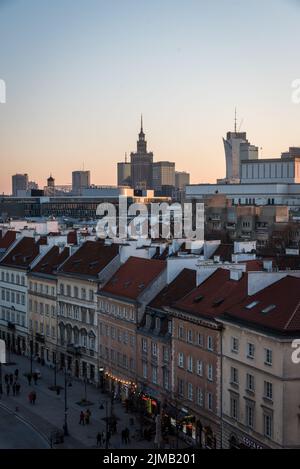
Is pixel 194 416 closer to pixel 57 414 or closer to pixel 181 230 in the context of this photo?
pixel 57 414

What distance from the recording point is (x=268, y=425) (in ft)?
116

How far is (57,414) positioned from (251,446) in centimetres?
1527

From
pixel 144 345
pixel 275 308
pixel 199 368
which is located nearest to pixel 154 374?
pixel 144 345

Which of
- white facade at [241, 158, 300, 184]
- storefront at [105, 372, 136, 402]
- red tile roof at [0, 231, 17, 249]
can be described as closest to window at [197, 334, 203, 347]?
storefront at [105, 372, 136, 402]

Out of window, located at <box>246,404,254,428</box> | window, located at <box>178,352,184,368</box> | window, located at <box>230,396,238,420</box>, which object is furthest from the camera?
window, located at <box>178,352,184,368</box>

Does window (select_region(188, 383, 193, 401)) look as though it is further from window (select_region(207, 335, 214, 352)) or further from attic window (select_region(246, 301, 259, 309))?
attic window (select_region(246, 301, 259, 309))

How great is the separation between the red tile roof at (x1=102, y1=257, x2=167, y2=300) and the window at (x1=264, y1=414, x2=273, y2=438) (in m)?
17.1

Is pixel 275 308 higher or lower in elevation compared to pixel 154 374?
higher

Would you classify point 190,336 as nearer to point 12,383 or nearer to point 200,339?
point 200,339

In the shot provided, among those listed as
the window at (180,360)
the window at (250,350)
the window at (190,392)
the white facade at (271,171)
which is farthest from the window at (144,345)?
the white facade at (271,171)

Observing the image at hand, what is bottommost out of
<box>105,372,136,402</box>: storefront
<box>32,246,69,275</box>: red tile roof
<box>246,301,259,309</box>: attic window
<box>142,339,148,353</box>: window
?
<box>105,372,136,402</box>: storefront

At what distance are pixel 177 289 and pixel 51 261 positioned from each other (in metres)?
20.9

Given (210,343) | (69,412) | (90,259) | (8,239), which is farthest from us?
(8,239)

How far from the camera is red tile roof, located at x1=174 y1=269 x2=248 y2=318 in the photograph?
4128cm
